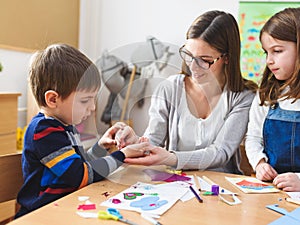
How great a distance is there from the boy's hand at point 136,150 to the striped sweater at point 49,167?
8 cm

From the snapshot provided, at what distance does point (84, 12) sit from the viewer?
3.48m

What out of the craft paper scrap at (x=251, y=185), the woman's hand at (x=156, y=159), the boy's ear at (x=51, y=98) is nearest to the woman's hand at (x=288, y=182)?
the craft paper scrap at (x=251, y=185)

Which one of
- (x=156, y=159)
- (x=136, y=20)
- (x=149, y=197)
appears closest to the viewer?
(x=149, y=197)

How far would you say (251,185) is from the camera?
1.09 meters

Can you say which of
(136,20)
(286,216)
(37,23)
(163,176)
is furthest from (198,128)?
(136,20)

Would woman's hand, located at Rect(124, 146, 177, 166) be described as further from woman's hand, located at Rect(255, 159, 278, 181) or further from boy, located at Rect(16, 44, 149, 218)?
woman's hand, located at Rect(255, 159, 278, 181)

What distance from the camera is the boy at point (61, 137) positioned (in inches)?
38.1

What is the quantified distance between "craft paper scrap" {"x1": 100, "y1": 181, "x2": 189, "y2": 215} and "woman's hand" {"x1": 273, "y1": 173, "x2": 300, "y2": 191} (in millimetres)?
262

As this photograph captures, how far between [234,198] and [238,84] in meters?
0.55

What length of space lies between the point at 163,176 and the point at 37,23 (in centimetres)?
221

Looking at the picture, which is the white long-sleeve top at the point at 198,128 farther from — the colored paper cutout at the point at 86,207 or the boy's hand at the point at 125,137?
the colored paper cutout at the point at 86,207

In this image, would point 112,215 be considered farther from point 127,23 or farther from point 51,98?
point 127,23

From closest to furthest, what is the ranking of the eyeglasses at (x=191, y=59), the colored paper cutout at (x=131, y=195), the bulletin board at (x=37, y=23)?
the colored paper cutout at (x=131, y=195)
the eyeglasses at (x=191, y=59)
the bulletin board at (x=37, y=23)

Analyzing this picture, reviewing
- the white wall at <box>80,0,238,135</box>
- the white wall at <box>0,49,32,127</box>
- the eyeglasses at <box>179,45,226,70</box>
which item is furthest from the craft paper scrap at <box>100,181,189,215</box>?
the white wall at <box>80,0,238,135</box>
